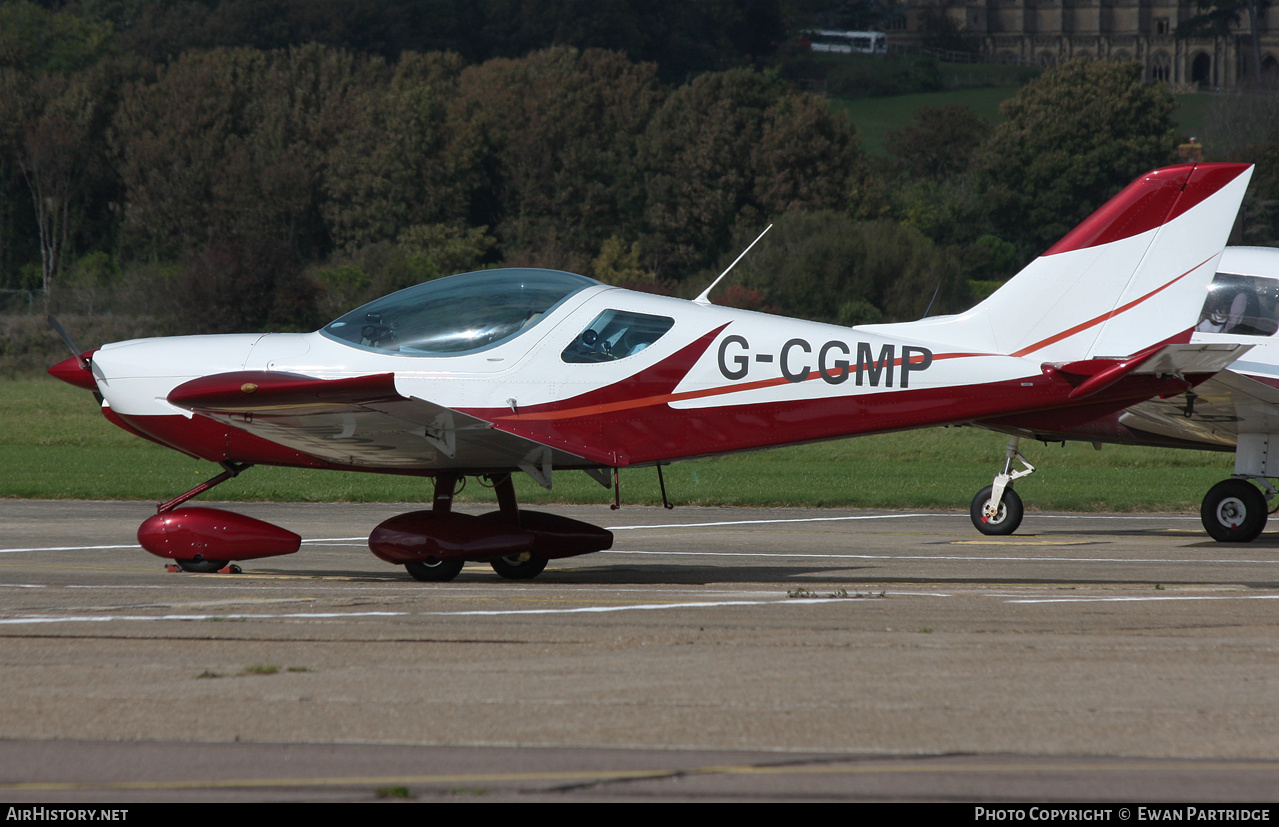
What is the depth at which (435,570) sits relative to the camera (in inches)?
401

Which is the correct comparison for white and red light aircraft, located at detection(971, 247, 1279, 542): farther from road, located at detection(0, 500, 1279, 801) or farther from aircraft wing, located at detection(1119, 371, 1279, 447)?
road, located at detection(0, 500, 1279, 801)

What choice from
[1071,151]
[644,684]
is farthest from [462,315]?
[1071,151]

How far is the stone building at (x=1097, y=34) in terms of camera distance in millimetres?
161500

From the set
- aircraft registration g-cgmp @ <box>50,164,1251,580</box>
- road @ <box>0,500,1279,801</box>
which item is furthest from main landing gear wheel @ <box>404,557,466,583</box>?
road @ <box>0,500,1279,801</box>

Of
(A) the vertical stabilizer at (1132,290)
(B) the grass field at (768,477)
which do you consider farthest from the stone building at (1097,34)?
(A) the vertical stabilizer at (1132,290)

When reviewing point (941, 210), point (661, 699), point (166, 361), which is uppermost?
point (166, 361)

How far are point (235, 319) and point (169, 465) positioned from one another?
27.1 meters

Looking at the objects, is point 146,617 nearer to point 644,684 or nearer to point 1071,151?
point 644,684

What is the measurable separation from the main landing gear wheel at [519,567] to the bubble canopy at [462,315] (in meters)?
1.69

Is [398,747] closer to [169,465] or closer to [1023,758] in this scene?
[1023,758]
